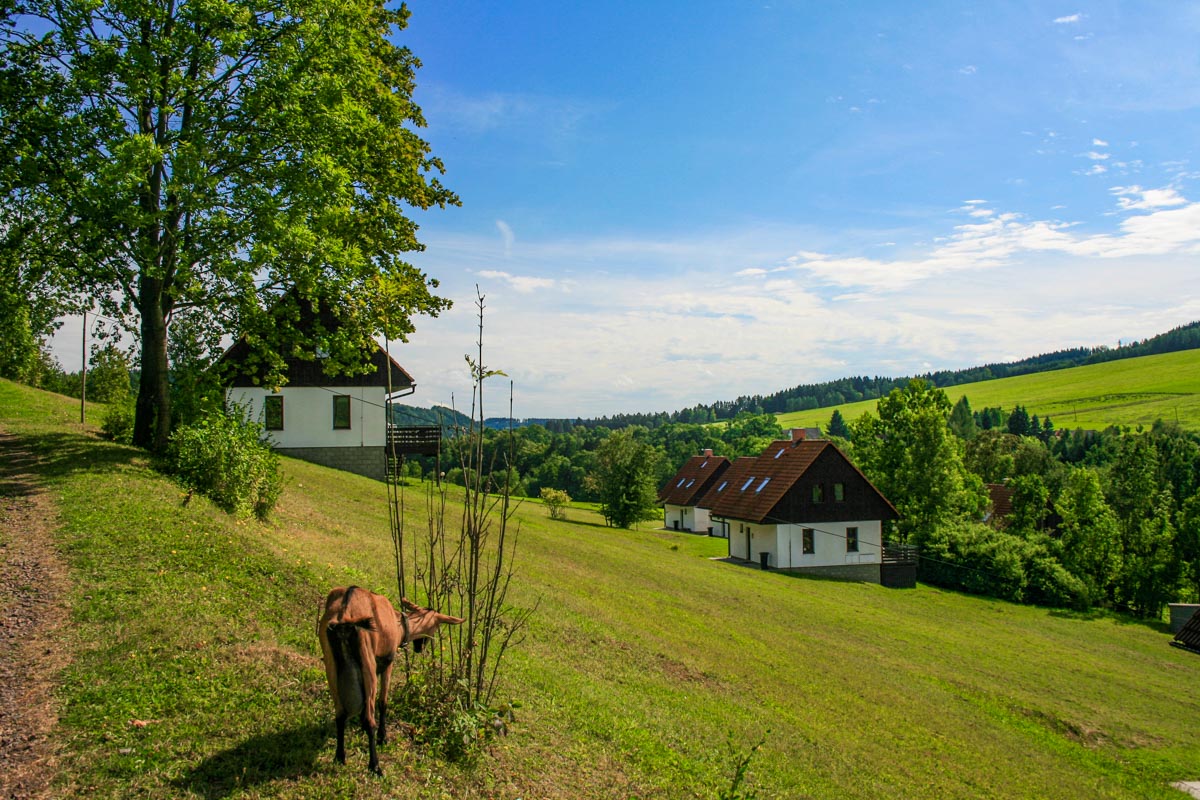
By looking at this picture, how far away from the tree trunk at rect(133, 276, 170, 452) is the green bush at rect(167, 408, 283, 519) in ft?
5.47

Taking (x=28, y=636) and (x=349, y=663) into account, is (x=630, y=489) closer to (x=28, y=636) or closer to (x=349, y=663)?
(x=28, y=636)

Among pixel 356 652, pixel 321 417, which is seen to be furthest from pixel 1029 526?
pixel 356 652

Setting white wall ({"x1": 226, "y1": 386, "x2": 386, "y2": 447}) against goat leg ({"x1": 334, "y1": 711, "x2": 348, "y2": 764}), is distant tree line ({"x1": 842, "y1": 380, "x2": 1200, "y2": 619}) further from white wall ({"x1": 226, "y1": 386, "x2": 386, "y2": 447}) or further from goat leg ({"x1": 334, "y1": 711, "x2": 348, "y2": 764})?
goat leg ({"x1": 334, "y1": 711, "x2": 348, "y2": 764})

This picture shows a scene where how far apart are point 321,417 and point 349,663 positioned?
27.7 metres

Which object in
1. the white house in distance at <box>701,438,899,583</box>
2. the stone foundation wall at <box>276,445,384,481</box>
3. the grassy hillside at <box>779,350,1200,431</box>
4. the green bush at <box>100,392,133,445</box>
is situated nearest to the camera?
the green bush at <box>100,392,133,445</box>

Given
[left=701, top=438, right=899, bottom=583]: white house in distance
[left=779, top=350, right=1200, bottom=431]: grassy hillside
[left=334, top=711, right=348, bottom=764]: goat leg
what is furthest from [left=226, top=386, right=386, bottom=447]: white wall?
[left=779, top=350, right=1200, bottom=431]: grassy hillside

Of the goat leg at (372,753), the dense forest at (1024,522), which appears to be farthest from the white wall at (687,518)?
the goat leg at (372,753)

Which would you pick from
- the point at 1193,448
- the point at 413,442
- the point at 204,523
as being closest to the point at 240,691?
the point at 204,523

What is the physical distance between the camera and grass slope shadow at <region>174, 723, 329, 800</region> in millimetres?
5391

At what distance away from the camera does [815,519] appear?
3834 centimetres

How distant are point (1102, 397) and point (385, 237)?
151885mm

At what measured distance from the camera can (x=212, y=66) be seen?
1525 cm

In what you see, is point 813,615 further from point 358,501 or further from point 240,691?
point 240,691

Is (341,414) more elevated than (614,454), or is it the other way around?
(341,414)
